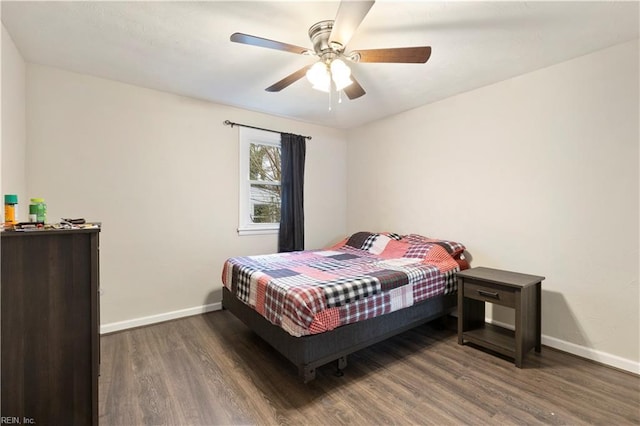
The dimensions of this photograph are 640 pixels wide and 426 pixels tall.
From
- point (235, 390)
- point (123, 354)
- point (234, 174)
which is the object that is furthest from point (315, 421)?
point (234, 174)

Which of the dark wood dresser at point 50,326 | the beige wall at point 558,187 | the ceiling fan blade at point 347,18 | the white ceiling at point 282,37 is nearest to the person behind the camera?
the dark wood dresser at point 50,326

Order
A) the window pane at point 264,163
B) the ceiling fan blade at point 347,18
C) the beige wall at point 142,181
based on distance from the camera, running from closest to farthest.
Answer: the ceiling fan blade at point 347,18
the beige wall at point 142,181
the window pane at point 264,163

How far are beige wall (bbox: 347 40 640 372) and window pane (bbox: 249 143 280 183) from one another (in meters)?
1.87

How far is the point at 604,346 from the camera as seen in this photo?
217 centimetres

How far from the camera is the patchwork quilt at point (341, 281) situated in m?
1.87

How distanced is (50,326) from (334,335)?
149 centimetres

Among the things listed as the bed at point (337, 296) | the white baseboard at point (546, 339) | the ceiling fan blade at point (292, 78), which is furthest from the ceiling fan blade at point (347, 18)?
the white baseboard at point (546, 339)

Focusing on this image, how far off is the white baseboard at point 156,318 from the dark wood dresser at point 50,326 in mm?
1562

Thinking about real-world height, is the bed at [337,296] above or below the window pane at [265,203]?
below

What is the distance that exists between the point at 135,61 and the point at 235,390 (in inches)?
104

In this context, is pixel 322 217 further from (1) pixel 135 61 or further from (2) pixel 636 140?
(2) pixel 636 140

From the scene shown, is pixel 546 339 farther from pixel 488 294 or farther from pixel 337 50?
pixel 337 50

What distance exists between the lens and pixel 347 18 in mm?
1473

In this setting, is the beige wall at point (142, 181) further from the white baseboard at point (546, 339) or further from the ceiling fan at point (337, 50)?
the ceiling fan at point (337, 50)
